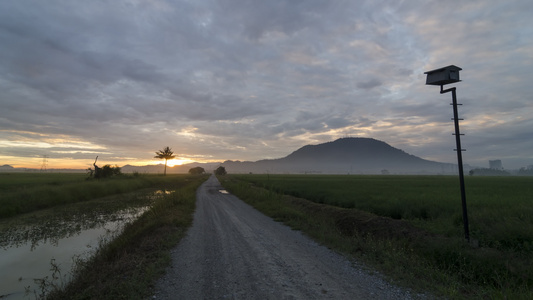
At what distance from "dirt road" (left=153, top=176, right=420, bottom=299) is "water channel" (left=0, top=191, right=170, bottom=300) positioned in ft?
12.0

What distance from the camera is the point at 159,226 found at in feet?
39.2

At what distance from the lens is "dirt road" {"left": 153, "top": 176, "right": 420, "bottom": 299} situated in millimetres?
5059

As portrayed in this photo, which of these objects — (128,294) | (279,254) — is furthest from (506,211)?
(128,294)

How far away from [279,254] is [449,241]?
5.45 metres

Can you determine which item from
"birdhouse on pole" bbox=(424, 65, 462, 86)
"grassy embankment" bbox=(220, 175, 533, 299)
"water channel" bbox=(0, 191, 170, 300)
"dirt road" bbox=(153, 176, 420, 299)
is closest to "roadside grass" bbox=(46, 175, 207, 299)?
"dirt road" bbox=(153, 176, 420, 299)

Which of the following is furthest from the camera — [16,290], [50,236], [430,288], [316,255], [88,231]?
[88,231]

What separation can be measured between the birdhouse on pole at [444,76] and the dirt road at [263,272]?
6.46 meters

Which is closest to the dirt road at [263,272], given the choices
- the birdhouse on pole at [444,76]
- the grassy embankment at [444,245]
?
the grassy embankment at [444,245]

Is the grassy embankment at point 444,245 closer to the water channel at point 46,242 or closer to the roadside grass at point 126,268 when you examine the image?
the roadside grass at point 126,268

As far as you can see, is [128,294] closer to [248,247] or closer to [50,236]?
[248,247]

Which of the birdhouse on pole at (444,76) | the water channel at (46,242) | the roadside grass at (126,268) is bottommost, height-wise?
the water channel at (46,242)

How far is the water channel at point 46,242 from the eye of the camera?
7.33 metres

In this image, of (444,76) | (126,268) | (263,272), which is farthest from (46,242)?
(444,76)

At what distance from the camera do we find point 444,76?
8.21 m
